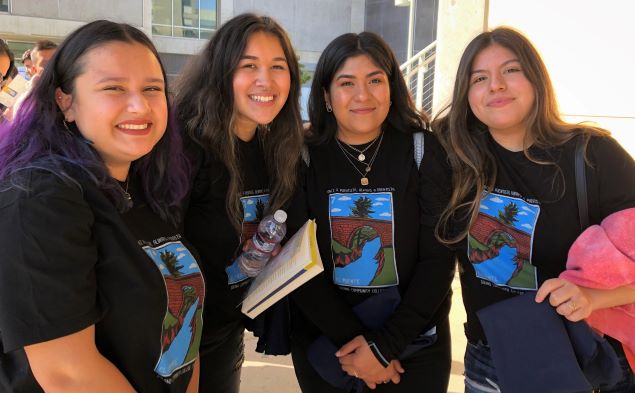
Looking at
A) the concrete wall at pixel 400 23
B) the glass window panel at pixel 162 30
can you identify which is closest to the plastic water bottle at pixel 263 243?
the concrete wall at pixel 400 23

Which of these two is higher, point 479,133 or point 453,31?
point 453,31

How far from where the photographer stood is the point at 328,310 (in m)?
2.29

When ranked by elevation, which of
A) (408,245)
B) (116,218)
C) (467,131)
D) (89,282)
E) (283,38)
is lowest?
(408,245)

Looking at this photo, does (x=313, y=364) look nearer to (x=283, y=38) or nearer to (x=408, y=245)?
(x=408, y=245)

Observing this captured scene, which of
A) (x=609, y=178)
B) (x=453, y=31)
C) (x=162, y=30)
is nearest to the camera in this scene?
(x=609, y=178)

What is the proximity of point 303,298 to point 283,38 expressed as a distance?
1204 mm

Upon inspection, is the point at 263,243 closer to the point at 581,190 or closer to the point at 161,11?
the point at 581,190

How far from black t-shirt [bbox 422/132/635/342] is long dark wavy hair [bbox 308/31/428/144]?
55 cm

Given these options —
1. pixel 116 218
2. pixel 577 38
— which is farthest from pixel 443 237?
pixel 577 38

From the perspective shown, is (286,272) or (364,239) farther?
(364,239)

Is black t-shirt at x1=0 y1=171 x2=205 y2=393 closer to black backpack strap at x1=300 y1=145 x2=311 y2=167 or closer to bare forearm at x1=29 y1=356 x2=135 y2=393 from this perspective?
bare forearm at x1=29 y1=356 x2=135 y2=393

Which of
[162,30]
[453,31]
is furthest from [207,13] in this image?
[453,31]

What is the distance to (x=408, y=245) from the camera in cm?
233

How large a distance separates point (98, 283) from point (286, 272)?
0.75 m
